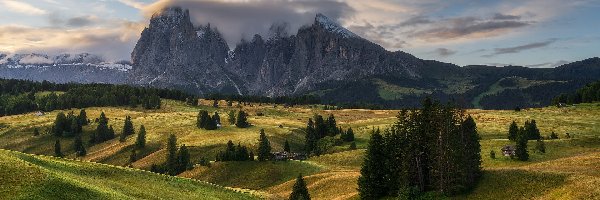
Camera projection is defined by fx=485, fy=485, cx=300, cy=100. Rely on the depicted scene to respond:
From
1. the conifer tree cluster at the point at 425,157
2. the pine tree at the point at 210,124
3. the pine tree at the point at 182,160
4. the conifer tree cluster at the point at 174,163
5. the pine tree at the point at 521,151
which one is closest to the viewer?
the conifer tree cluster at the point at 425,157

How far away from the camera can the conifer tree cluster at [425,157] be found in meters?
68.1

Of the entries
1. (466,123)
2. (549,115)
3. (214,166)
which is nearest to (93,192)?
(466,123)

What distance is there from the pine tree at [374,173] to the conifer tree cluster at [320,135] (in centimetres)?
7515

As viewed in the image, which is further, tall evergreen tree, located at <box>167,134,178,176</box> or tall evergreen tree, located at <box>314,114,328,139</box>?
tall evergreen tree, located at <box>314,114,328,139</box>

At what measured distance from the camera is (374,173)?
7369cm

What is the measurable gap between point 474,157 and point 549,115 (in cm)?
14148

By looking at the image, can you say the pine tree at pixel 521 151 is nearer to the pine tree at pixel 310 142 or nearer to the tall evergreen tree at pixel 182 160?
the pine tree at pixel 310 142

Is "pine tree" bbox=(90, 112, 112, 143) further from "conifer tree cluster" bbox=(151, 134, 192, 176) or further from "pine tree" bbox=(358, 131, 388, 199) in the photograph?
"pine tree" bbox=(358, 131, 388, 199)

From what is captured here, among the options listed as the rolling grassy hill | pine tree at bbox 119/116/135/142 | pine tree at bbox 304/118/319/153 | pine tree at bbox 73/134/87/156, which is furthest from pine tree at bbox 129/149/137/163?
the rolling grassy hill

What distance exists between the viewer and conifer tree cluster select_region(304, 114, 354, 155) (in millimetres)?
161650

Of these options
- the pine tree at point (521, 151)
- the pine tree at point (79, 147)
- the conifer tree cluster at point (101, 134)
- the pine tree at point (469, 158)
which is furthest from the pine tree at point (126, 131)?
the pine tree at point (469, 158)

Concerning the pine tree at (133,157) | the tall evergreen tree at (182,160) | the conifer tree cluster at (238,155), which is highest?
the conifer tree cluster at (238,155)

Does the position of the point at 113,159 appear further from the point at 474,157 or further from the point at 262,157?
the point at 474,157

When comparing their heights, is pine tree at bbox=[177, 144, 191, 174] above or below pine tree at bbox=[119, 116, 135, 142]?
below
